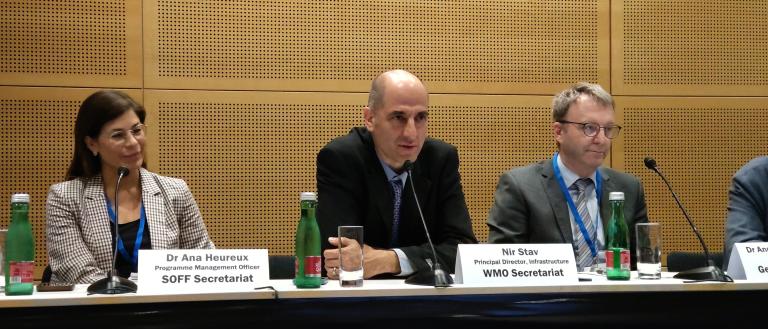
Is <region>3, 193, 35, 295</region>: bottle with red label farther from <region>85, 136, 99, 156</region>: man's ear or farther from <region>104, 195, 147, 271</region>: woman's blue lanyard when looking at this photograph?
<region>85, 136, 99, 156</region>: man's ear

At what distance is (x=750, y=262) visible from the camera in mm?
2607

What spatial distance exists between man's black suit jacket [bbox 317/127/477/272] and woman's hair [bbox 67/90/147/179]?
0.87 metres

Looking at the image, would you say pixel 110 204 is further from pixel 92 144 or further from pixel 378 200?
pixel 378 200

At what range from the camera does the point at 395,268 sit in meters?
2.90

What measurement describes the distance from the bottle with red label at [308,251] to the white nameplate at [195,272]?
113 mm

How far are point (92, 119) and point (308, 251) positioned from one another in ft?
5.04

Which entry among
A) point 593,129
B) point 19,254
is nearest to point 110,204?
point 19,254

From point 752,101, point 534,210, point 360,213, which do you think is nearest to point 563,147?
point 534,210

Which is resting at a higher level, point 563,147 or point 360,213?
point 563,147

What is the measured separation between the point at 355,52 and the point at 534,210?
1.79m

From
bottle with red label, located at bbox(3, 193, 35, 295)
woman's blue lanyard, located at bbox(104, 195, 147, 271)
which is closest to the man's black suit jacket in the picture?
woman's blue lanyard, located at bbox(104, 195, 147, 271)

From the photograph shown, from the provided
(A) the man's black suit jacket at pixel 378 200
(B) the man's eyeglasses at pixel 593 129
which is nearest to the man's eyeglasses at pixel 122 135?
(A) the man's black suit jacket at pixel 378 200

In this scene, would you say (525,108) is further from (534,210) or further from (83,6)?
(83,6)

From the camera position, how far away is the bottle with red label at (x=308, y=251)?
2.33 meters
